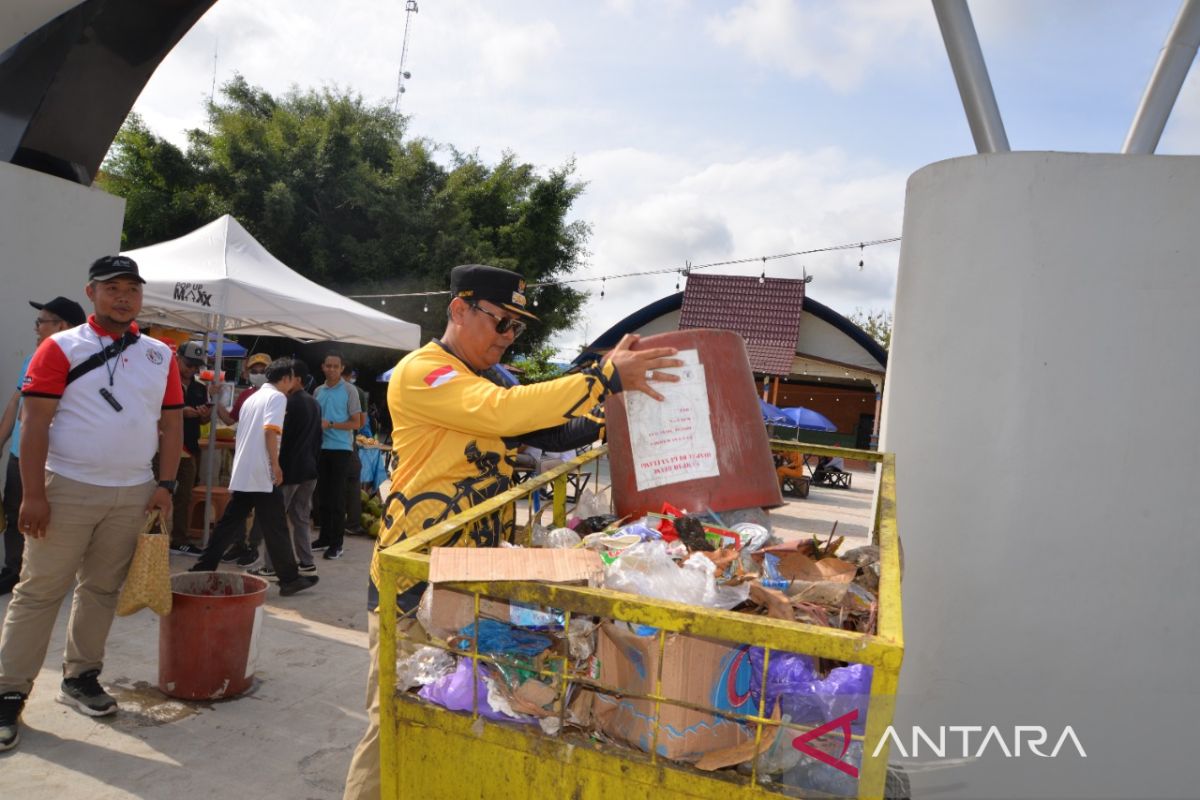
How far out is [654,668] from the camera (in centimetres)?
166

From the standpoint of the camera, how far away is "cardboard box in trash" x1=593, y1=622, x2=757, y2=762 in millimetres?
1597

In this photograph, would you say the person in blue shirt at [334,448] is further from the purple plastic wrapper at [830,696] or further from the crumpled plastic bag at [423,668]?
the purple plastic wrapper at [830,696]

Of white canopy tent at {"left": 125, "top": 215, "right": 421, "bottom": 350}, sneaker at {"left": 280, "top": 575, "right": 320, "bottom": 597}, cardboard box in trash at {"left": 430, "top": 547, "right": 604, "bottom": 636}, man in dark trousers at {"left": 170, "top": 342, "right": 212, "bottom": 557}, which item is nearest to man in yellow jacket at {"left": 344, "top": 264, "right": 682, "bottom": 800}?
cardboard box in trash at {"left": 430, "top": 547, "right": 604, "bottom": 636}

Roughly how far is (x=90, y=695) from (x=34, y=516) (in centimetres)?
93

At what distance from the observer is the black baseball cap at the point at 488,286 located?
2.39m

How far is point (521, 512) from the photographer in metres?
9.71

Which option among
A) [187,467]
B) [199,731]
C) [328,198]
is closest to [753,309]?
[328,198]

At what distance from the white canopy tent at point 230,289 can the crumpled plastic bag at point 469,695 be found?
5.65 meters

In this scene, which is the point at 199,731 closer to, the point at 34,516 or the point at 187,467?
the point at 34,516

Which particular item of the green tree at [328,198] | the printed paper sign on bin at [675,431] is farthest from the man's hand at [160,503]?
the green tree at [328,198]

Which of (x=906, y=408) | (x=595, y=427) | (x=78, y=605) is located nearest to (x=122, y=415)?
(x=78, y=605)

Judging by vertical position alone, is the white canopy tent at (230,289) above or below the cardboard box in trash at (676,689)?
above

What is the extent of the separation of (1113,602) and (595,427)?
2263mm

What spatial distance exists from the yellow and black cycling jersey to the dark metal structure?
444 centimetres
